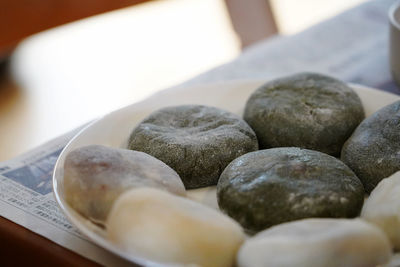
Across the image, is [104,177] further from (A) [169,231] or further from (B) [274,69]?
(B) [274,69]

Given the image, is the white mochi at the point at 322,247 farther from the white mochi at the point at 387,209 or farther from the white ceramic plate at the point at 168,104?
the white ceramic plate at the point at 168,104

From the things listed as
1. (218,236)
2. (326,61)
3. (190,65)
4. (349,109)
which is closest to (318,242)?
(218,236)

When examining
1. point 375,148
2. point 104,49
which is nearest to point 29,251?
point 375,148

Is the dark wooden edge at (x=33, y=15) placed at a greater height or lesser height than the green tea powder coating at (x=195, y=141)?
greater

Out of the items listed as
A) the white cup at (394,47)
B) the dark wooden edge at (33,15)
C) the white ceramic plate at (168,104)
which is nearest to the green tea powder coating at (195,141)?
the white ceramic plate at (168,104)

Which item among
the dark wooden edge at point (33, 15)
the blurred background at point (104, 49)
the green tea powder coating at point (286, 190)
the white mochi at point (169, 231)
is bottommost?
the blurred background at point (104, 49)

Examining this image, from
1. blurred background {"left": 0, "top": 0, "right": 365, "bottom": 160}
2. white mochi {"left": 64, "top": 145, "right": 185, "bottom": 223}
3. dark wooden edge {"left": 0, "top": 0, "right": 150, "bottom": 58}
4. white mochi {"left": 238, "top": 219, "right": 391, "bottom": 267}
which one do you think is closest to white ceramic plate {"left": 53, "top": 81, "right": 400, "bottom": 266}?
white mochi {"left": 64, "top": 145, "right": 185, "bottom": 223}

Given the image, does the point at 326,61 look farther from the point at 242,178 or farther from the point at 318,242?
the point at 318,242
